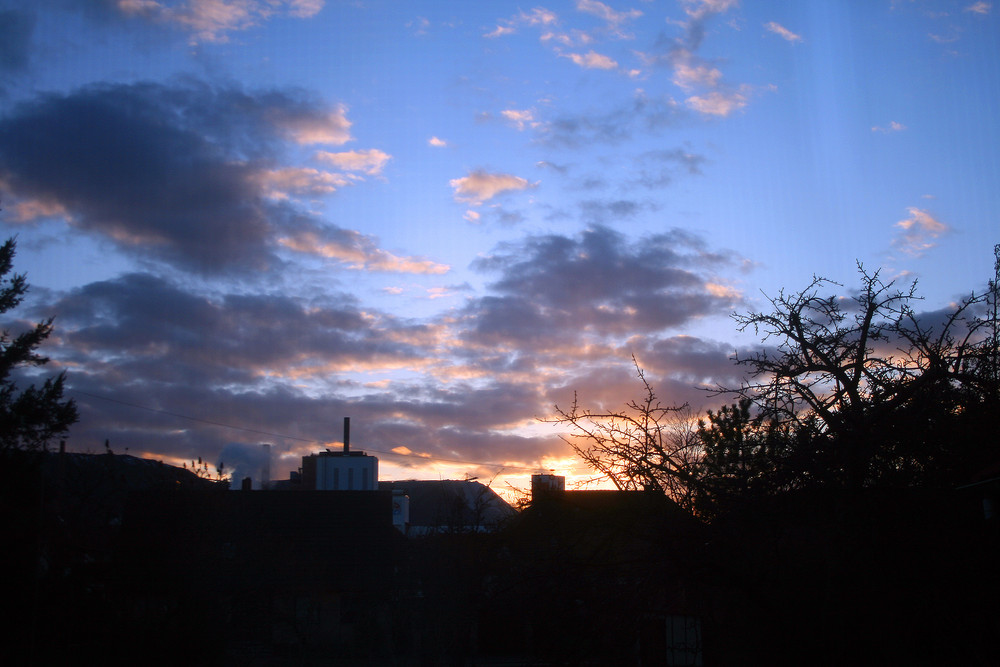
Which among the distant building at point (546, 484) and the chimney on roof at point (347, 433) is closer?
the distant building at point (546, 484)

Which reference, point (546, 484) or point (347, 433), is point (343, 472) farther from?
point (546, 484)

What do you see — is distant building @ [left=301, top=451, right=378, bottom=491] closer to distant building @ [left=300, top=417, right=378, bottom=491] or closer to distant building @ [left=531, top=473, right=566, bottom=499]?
distant building @ [left=300, top=417, right=378, bottom=491]

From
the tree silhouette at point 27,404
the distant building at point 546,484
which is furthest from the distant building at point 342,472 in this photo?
the distant building at point 546,484

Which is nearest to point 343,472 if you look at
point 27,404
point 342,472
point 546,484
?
point 342,472

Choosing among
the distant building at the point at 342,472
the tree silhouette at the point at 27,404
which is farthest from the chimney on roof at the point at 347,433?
the tree silhouette at the point at 27,404

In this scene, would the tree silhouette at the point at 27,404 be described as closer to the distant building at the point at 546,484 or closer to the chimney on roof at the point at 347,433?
the distant building at the point at 546,484

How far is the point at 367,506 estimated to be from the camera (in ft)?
111

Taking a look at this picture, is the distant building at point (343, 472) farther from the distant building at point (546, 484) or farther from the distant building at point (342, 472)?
the distant building at point (546, 484)

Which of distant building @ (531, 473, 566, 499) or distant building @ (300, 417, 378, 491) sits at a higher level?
distant building @ (300, 417, 378, 491)

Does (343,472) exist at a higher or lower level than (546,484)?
higher

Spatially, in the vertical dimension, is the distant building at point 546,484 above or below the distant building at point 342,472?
below

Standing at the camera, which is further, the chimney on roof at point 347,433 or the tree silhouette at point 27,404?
the chimney on roof at point 347,433

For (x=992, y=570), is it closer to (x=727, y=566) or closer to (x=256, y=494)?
(x=727, y=566)

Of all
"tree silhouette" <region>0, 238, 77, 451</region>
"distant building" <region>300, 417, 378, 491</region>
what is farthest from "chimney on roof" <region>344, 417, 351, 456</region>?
"tree silhouette" <region>0, 238, 77, 451</region>
